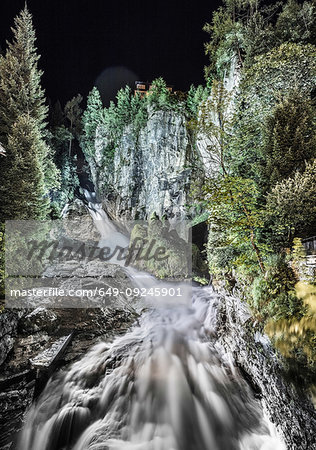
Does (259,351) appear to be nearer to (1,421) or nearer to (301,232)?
(301,232)

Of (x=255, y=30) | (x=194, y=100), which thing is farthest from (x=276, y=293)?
(x=194, y=100)

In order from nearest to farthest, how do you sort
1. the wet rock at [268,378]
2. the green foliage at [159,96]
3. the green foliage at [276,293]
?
the wet rock at [268,378] → the green foliage at [276,293] → the green foliage at [159,96]

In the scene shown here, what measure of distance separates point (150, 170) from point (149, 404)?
20050 millimetres

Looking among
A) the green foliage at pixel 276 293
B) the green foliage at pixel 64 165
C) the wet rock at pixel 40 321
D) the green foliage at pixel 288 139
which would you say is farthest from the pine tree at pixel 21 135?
the green foliage at pixel 288 139

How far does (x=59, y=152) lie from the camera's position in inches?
974

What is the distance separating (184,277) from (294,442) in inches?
468

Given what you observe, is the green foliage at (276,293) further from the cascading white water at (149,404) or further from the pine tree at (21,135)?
the pine tree at (21,135)

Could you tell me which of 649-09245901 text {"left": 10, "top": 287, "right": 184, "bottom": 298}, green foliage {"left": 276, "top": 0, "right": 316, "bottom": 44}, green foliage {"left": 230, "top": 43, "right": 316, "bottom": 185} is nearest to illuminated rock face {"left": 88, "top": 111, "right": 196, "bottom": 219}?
649-09245901 text {"left": 10, "top": 287, "right": 184, "bottom": 298}

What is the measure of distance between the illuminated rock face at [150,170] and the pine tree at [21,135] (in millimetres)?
11241

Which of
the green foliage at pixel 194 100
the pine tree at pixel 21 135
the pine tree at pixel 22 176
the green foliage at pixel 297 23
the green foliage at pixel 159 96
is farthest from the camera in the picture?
the green foliage at pixel 159 96

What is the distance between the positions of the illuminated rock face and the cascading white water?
576 inches

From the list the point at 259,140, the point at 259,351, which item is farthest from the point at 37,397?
the point at 259,140

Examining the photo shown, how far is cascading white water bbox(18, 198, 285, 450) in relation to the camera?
5.07m

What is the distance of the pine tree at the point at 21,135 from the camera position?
1045 centimetres
